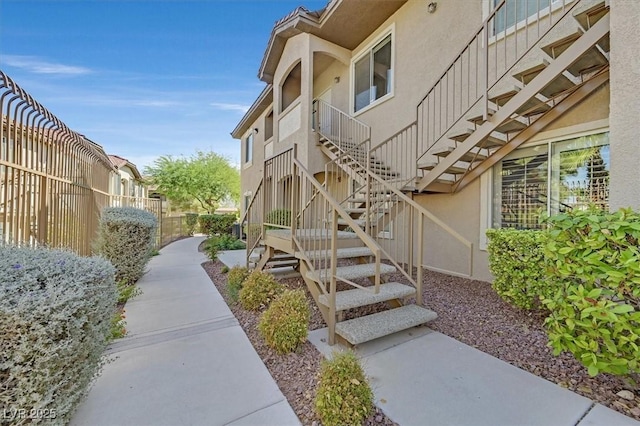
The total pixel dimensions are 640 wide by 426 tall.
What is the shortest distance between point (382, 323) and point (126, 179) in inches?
946

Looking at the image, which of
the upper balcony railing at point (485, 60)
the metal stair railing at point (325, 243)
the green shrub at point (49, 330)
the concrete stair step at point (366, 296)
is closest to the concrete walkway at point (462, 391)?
the concrete stair step at point (366, 296)

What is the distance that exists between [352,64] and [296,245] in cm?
755

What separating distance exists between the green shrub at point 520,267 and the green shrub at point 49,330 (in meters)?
4.53

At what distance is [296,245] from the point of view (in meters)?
4.03

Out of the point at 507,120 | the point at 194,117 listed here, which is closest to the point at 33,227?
the point at 507,120

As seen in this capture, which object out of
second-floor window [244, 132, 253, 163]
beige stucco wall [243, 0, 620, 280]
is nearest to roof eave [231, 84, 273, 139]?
second-floor window [244, 132, 253, 163]

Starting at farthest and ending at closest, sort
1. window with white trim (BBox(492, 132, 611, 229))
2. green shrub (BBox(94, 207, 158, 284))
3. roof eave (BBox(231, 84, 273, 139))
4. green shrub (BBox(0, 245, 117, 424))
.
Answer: roof eave (BBox(231, 84, 273, 139))
green shrub (BBox(94, 207, 158, 284))
window with white trim (BBox(492, 132, 611, 229))
green shrub (BBox(0, 245, 117, 424))

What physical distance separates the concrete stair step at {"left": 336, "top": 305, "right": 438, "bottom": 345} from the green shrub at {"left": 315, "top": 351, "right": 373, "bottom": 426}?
2.85ft

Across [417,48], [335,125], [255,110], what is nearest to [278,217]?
[335,125]

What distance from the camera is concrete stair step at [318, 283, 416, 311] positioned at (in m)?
3.18

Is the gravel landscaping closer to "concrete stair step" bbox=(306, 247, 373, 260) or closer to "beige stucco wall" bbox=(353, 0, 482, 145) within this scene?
"concrete stair step" bbox=(306, 247, 373, 260)

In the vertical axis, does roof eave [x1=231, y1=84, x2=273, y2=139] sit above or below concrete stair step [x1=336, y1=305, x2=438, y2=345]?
above

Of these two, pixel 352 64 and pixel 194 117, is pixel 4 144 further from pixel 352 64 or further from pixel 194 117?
pixel 194 117

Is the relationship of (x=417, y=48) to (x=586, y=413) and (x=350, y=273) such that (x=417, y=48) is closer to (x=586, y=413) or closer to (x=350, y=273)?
(x=350, y=273)
